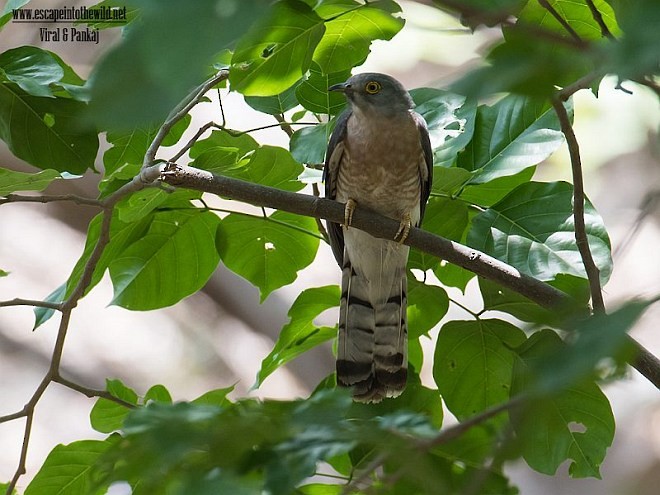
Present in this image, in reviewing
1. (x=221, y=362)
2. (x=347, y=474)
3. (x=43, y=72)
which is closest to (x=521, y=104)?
(x=347, y=474)

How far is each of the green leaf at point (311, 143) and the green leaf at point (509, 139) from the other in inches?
17.2

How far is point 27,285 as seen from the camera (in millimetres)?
7156

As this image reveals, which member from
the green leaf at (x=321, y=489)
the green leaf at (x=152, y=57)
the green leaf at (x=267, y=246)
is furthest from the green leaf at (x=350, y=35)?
the green leaf at (x=152, y=57)

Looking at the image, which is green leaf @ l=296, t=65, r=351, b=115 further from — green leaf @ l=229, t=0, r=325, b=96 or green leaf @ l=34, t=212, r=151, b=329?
green leaf @ l=34, t=212, r=151, b=329

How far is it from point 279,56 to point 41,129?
0.84m

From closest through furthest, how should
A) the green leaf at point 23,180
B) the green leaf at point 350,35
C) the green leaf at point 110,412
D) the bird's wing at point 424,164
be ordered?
the green leaf at point 23,180 < the green leaf at point 350,35 < the green leaf at point 110,412 < the bird's wing at point 424,164

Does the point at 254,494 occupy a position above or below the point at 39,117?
above

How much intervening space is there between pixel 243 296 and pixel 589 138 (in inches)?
Answer: 145

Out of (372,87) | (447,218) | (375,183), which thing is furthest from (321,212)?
(372,87)

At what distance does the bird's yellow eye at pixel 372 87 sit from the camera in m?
3.00

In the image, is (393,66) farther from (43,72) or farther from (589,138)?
(43,72)

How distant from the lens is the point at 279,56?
6.77ft

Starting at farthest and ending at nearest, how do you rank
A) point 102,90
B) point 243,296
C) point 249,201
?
point 243,296
point 249,201
point 102,90

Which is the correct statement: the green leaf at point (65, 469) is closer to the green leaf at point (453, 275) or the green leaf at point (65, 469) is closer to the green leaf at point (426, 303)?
the green leaf at point (426, 303)
